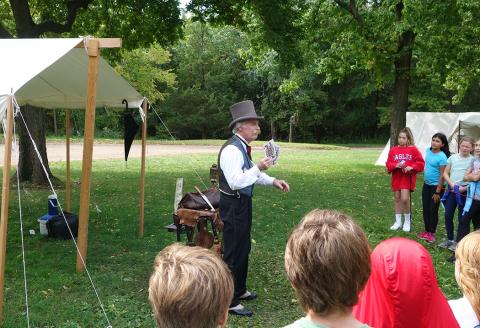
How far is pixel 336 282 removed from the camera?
167 cm

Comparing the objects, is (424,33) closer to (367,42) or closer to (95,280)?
(367,42)

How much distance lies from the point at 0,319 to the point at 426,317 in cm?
394

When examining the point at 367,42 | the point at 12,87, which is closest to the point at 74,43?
the point at 12,87

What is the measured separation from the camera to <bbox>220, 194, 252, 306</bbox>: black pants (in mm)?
4566

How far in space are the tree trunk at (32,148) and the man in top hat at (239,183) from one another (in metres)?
8.69

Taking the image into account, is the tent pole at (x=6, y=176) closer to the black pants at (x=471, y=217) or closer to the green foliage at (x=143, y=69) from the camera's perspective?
the black pants at (x=471, y=217)

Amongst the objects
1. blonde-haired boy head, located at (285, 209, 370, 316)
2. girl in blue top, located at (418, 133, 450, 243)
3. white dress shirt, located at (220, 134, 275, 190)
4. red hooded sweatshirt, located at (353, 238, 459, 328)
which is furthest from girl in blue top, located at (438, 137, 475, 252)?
blonde-haired boy head, located at (285, 209, 370, 316)

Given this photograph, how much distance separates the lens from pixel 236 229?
15.0 feet

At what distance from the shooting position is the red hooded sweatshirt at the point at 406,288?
1687mm

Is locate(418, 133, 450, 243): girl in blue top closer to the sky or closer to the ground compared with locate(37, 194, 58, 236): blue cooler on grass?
closer to the sky

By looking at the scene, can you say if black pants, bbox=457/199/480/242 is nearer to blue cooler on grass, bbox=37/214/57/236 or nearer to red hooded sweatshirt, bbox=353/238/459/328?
red hooded sweatshirt, bbox=353/238/459/328

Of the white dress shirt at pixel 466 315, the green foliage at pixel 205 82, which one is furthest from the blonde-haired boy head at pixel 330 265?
the green foliage at pixel 205 82

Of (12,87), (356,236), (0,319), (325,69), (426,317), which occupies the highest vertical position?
(325,69)

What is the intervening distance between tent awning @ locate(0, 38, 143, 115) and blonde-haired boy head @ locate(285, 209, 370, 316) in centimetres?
338
